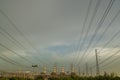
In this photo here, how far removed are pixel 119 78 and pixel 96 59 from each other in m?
14.0

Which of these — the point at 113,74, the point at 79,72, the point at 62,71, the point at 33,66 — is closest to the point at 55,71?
the point at 62,71

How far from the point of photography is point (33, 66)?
8656cm

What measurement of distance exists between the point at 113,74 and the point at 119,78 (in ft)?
18.6

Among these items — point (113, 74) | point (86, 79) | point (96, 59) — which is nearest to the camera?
point (96, 59)

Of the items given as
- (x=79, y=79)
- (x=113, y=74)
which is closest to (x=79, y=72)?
(x=79, y=79)

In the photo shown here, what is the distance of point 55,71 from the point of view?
639 feet

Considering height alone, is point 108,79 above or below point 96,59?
below

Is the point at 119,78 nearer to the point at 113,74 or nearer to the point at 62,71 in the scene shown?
the point at 113,74

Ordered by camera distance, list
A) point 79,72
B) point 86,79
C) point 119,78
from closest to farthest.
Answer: point 119,78
point 86,79
point 79,72

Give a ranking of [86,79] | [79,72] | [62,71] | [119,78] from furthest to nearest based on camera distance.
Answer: [62,71]
[79,72]
[86,79]
[119,78]

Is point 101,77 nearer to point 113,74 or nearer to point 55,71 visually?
point 113,74

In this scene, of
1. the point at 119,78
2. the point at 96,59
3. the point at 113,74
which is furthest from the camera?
the point at 113,74

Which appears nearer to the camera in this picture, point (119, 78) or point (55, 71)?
point (119, 78)

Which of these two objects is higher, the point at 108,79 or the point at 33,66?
the point at 33,66
